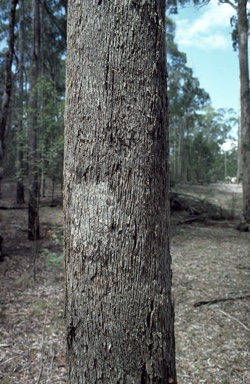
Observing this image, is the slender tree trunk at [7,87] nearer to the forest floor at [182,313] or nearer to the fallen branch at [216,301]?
the forest floor at [182,313]

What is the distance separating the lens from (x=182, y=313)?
13.3ft

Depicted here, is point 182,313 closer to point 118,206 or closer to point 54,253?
point 54,253

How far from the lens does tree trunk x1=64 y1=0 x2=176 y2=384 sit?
3.41 ft

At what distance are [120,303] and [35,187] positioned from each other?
6250mm

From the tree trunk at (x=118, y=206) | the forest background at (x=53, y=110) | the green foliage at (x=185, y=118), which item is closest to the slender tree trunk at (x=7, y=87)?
the forest background at (x=53, y=110)

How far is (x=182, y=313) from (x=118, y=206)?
341 cm

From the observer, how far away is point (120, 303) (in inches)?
40.8

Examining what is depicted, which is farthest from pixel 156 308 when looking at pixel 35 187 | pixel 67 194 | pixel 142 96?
pixel 35 187

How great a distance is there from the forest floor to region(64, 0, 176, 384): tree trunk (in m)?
2.18

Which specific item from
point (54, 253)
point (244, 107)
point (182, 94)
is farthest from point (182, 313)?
point (182, 94)

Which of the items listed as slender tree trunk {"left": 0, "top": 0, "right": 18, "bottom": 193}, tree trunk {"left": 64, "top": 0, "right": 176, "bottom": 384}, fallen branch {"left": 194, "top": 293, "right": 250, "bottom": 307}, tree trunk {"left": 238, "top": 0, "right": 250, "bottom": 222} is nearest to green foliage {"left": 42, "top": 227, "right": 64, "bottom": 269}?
slender tree trunk {"left": 0, "top": 0, "right": 18, "bottom": 193}

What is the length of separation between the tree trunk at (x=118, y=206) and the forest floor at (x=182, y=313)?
2177mm

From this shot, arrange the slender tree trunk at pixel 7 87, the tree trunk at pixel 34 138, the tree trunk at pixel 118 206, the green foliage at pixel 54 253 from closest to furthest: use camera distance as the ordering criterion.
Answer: the tree trunk at pixel 118 206, the green foliage at pixel 54 253, the slender tree trunk at pixel 7 87, the tree trunk at pixel 34 138

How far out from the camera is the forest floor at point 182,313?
3.01m
